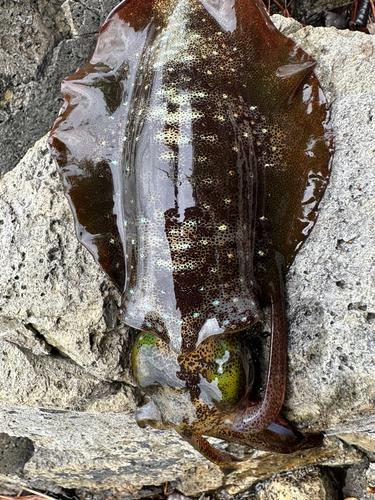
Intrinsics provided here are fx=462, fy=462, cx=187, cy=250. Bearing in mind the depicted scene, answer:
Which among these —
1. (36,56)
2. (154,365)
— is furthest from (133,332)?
(36,56)

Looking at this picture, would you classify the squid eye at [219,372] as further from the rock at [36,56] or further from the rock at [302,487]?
the rock at [36,56]

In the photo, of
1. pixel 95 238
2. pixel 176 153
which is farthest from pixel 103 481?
pixel 176 153

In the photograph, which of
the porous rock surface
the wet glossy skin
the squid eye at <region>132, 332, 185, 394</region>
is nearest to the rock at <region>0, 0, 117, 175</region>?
the porous rock surface

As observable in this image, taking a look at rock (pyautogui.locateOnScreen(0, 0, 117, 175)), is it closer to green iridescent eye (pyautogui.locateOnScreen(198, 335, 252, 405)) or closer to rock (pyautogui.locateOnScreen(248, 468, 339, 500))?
green iridescent eye (pyautogui.locateOnScreen(198, 335, 252, 405))

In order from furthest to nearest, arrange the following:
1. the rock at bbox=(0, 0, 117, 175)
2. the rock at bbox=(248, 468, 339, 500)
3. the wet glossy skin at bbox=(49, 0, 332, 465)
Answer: the rock at bbox=(248, 468, 339, 500), the rock at bbox=(0, 0, 117, 175), the wet glossy skin at bbox=(49, 0, 332, 465)

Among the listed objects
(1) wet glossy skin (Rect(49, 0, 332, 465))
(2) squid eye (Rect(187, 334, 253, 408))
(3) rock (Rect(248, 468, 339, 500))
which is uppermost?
(1) wet glossy skin (Rect(49, 0, 332, 465))

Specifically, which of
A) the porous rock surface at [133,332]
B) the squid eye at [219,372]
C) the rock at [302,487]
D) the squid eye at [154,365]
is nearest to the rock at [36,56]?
the porous rock surface at [133,332]
